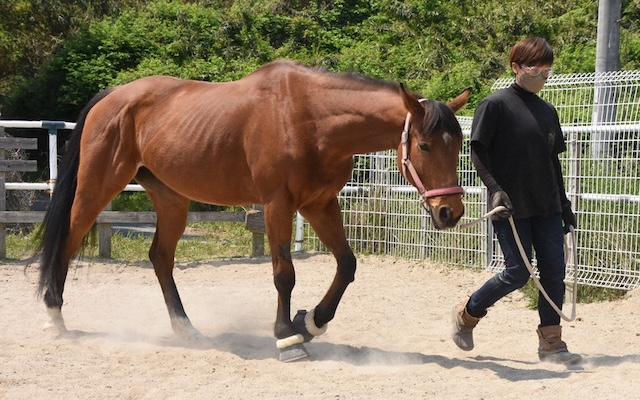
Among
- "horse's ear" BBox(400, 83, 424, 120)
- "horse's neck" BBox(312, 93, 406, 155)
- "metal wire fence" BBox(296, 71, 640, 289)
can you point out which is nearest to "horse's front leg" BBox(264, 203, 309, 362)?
"horse's neck" BBox(312, 93, 406, 155)

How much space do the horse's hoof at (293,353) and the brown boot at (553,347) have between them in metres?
1.51

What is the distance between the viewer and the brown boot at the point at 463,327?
559 cm

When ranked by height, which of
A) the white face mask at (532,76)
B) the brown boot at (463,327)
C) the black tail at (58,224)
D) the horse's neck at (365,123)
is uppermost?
the white face mask at (532,76)

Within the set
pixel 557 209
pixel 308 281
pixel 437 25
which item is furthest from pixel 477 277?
pixel 437 25

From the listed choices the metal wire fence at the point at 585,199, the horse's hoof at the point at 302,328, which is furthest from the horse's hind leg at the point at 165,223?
the metal wire fence at the point at 585,199

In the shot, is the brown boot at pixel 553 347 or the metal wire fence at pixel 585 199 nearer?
the brown boot at pixel 553 347

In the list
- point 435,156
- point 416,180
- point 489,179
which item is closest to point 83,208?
point 416,180

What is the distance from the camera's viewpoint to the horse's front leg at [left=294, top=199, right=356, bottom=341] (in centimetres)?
598

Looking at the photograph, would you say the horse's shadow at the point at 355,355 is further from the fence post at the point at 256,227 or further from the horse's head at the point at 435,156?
the fence post at the point at 256,227

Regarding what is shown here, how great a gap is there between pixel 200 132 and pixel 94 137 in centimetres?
108

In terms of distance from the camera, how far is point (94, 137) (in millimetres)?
6824

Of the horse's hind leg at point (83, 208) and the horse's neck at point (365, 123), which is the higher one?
the horse's neck at point (365, 123)

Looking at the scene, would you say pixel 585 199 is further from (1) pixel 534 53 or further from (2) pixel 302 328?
(2) pixel 302 328

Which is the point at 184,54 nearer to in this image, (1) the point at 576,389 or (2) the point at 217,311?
(2) the point at 217,311
